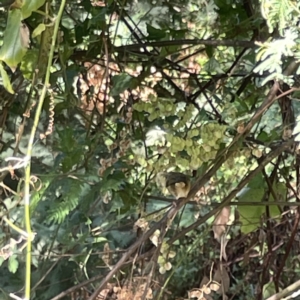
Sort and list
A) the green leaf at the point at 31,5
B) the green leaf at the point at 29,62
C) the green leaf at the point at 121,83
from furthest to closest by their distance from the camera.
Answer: the green leaf at the point at 121,83
the green leaf at the point at 29,62
the green leaf at the point at 31,5

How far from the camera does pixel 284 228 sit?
92cm

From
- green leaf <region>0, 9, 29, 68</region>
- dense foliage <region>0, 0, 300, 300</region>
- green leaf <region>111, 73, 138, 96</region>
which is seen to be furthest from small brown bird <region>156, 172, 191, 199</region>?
green leaf <region>0, 9, 29, 68</region>

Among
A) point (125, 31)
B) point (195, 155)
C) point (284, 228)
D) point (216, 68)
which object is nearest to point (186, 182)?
point (195, 155)

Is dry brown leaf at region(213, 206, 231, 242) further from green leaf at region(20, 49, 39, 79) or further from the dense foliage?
green leaf at region(20, 49, 39, 79)

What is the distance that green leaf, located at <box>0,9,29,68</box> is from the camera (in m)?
0.51

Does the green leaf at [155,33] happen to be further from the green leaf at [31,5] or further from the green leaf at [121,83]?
the green leaf at [31,5]

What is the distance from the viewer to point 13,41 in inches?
20.3

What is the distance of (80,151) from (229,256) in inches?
18.8

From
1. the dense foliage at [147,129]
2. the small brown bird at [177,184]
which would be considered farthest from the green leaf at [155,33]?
the small brown bird at [177,184]

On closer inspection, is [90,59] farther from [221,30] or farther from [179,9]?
[179,9]

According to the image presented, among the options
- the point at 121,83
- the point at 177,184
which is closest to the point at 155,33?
the point at 121,83

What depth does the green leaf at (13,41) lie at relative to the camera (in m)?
0.51

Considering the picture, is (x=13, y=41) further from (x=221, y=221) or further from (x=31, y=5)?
(x=221, y=221)

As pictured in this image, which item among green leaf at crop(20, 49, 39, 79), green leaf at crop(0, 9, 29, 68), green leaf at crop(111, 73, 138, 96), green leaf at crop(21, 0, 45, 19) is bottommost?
green leaf at crop(111, 73, 138, 96)
